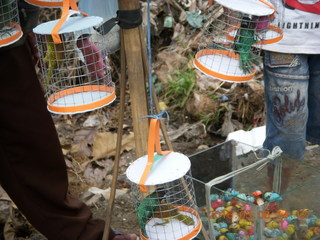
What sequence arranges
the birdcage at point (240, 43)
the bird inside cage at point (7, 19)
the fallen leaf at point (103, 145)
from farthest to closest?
1. the fallen leaf at point (103, 145)
2. the birdcage at point (240, 43)
3. the bird inside cage at point (7, 19)

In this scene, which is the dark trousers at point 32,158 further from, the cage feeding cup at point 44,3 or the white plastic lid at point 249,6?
the white plastic lid at point 249,6

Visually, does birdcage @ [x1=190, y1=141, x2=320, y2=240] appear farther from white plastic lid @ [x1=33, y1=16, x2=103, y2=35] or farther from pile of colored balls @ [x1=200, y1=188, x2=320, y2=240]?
white plastic lid @ [x1=33, y1=16, x2=103, y2=35]

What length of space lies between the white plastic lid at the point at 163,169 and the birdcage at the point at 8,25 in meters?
0.64

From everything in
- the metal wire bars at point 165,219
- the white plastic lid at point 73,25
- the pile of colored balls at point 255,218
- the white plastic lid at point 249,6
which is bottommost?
the pile of colored balls at point 255,218

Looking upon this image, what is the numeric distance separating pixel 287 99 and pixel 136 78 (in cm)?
87

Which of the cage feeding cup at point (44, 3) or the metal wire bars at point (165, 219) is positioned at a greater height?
the cage feeding cup at point (44, 3)

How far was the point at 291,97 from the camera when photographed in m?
2.57

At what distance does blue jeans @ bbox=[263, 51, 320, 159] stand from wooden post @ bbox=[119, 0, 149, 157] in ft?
2.52

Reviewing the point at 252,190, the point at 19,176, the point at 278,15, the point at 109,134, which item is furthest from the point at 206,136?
the point at 19,176

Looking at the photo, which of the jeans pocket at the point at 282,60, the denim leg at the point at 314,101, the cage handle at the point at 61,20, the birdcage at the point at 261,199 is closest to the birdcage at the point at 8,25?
the cage handle at the point at 61,20

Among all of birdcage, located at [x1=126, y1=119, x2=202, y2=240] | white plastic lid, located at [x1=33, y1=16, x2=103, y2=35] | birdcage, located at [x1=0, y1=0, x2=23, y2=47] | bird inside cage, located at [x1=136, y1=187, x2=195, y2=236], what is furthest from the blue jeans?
birdcage, located at [x1=0, y1=0, x2=23, y2=47]

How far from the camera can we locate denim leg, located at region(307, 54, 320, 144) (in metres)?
2.58

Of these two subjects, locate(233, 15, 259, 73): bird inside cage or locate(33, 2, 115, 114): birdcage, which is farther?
locate(233, 15, 259, 73): bird inside cage

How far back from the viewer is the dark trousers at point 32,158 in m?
2.20
